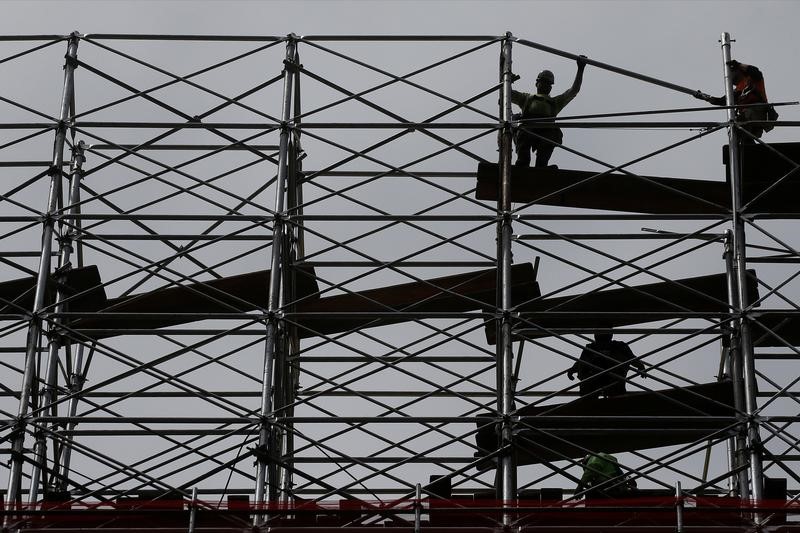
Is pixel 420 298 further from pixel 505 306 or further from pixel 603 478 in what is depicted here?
pixel 603 478

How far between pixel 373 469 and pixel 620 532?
271 cm

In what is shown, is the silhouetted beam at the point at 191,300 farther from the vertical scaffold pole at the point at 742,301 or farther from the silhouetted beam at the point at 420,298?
the vertical scaffold pole at the point at 742,301

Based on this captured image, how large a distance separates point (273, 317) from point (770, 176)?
19.1ft

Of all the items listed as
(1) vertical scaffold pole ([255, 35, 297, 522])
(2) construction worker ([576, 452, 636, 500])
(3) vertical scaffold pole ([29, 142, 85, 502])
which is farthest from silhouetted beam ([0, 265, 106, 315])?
(2) construction worker ([576, 452, 636, 500])

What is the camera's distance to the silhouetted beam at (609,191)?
22.3 m

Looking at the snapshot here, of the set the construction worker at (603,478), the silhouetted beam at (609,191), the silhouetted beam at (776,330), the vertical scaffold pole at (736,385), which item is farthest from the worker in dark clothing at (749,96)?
the construction worker at (603,478)

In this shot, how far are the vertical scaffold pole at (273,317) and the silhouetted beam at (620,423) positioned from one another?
7.20ft

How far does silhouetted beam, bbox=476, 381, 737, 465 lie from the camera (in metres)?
20.1

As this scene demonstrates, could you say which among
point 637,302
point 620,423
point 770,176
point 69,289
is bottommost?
point 620,423

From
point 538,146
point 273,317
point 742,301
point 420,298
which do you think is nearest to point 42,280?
point 273,317

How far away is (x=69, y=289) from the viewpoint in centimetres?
2245

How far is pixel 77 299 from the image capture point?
22.5m

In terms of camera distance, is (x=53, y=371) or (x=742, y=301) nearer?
(x=742, y=301)

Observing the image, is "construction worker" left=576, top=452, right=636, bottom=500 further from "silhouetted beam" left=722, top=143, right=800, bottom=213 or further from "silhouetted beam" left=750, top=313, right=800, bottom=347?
"silhouetted beam" left=722, top=143, right=800, bottom=213
